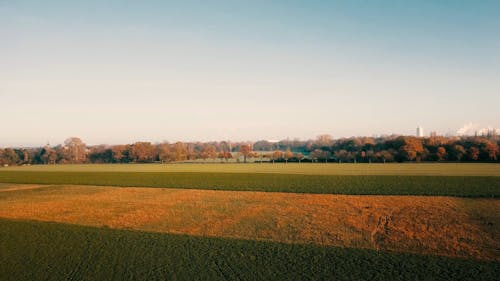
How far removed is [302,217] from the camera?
23766 mm

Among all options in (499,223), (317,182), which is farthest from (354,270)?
(317,182)

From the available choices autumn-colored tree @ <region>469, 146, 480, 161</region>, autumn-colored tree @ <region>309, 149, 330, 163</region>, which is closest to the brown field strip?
autumn-colored tree @ <region>469, 146, 480, 161</region>

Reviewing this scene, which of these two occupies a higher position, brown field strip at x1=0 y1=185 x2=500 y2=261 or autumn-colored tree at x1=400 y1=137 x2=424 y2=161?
autumn-colored tree at x1=400 y1=137 x2=424 y2=161

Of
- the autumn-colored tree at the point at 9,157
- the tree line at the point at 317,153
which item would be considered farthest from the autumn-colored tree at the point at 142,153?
the autumn-colored tree at the point at 9,157

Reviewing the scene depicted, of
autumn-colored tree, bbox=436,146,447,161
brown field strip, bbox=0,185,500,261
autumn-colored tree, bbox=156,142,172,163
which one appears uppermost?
autumn-colored tree, bbox=156,142,172,163

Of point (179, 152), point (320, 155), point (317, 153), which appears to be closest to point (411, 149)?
point (320, 155)

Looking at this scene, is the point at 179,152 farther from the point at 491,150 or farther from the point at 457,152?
the point at 491,150

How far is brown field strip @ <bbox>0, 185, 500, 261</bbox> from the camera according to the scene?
1758cm

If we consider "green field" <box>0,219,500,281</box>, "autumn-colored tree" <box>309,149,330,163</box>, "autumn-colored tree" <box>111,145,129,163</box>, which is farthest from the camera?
"autumn-colored tree" <box>111,145,129,163</box>

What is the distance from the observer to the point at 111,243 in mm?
17594

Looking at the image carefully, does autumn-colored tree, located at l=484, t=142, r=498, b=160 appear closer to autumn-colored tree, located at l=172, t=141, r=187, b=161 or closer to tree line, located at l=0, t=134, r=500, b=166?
tree line, located at l=0, t=134, r=500, b=166

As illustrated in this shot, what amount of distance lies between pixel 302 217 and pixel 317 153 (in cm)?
8865

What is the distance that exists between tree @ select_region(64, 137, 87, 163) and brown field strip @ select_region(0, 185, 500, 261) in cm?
9242

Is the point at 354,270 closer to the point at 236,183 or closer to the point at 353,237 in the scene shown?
the point at 353,237
